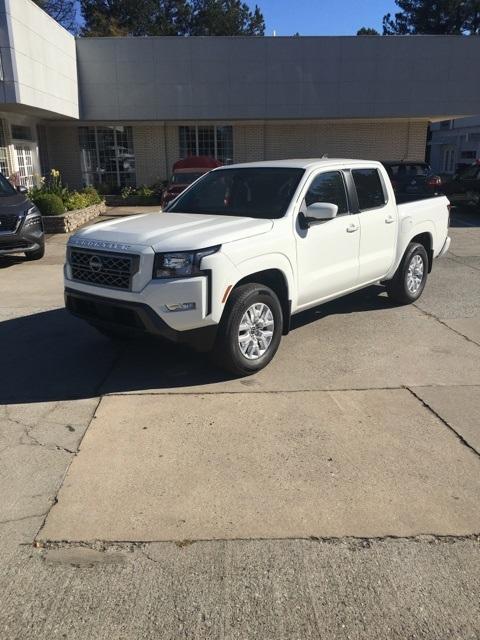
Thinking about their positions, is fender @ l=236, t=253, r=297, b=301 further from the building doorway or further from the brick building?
the brick building

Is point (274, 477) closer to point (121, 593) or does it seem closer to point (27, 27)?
point (121, 593)

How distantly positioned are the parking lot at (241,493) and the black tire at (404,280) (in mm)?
1474

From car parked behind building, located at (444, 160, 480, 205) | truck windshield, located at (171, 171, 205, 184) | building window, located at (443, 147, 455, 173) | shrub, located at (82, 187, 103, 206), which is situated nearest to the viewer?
truck windshield, located at (171, 171, 205, 184)

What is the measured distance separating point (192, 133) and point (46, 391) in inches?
819

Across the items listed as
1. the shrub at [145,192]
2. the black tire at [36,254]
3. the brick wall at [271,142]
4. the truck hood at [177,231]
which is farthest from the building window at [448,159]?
the truck hood at [177,231]

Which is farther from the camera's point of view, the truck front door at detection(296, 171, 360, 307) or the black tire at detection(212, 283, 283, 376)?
the truck front door at detection(296, 171, 360, 307)

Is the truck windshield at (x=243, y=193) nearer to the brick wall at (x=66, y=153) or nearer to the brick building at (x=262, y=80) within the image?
the brick building at (x=262, y=80)

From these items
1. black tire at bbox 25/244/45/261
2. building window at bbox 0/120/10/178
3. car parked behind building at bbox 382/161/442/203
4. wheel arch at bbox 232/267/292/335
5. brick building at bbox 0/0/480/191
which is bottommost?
black tire at bbox 25/244/45/261

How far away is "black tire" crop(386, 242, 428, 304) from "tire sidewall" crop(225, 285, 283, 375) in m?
2.65

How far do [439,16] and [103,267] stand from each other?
55193mm

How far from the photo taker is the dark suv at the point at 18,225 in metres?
9.98

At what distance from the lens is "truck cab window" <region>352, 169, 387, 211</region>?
248 inches

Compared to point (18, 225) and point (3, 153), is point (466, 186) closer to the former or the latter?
point (18, 225)

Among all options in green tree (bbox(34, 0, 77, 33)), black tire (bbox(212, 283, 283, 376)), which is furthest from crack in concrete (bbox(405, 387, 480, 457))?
green tree (bbox(34, 0, 77, 33))
